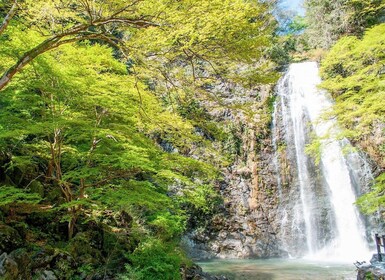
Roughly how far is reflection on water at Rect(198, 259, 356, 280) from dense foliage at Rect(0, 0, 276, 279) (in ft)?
10.9

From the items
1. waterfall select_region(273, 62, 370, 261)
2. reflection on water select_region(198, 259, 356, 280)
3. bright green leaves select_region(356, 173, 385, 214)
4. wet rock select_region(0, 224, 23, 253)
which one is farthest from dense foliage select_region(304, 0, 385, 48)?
wet rock select_region(0, 224, 23, 253)

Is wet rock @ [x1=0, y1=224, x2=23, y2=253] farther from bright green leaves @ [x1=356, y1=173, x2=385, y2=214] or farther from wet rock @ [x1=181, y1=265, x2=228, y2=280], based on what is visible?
bright green leaves @ [x1=356, y1=173, x2=385, y2=214]

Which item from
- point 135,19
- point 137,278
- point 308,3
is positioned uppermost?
point 308,3

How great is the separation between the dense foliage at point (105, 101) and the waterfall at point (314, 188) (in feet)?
29.3

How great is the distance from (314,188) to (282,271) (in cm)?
628

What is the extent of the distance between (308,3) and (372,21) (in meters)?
4.39

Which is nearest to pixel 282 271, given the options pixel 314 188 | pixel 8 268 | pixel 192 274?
pixel 192 274

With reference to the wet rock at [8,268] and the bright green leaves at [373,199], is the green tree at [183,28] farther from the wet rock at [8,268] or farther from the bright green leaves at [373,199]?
the bright green leaves at [373,199]

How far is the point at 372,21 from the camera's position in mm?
19953

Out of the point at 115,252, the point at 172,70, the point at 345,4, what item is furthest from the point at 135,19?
the point at 345,4

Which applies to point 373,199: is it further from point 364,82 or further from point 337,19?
point 337,19

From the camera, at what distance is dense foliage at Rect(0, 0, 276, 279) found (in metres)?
3.70

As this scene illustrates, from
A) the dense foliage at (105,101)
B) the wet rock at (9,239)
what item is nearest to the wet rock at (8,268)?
the dense foliage at (105,101)

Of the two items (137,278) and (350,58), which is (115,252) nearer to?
(137,278)
